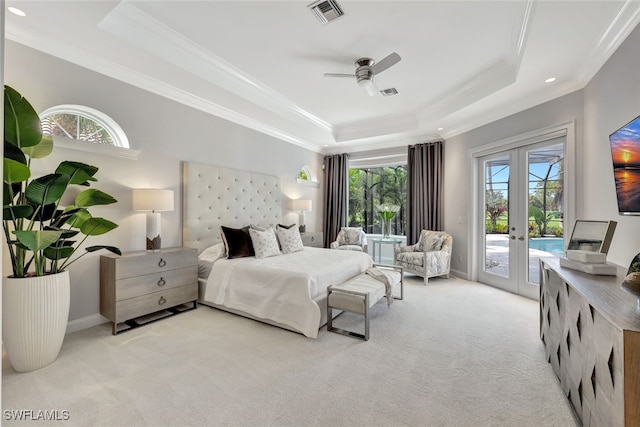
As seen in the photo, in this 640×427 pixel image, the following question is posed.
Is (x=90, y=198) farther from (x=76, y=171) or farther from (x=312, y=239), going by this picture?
(x=312, y=239)

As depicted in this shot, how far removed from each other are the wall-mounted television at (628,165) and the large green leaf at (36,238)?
13.2 feet

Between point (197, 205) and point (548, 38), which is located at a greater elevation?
point (548, 38)

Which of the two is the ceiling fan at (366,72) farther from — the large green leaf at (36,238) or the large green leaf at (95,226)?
the large green leaf at (36,238)

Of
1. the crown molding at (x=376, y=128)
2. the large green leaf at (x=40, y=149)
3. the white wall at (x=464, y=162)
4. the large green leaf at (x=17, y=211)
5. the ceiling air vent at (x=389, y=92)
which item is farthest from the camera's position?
the crown molding at (x=376, y=128)

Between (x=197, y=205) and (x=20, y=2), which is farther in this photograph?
(x=197, y=205)

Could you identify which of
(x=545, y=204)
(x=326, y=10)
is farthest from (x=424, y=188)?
(x=326, y=10)

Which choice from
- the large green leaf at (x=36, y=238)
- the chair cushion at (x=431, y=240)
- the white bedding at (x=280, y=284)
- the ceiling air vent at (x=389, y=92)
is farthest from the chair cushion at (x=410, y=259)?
the large green leaf at (x=36, y=238)

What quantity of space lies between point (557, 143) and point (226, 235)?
15.1ft

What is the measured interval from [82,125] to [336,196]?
4.66 m

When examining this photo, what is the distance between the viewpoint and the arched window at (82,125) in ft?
9.09

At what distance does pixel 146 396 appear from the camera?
74.7 inches

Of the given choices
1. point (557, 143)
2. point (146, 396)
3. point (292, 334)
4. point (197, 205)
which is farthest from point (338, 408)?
point (557, 143)

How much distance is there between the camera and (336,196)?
21.5 feet

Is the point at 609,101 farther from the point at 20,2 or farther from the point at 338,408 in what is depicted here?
the point at 20,2
